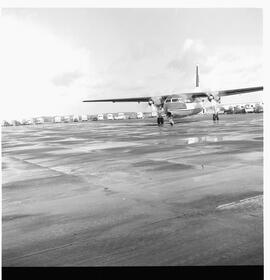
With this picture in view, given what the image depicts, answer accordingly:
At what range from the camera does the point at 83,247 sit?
11.6 ft

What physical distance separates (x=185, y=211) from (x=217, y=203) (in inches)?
24.4

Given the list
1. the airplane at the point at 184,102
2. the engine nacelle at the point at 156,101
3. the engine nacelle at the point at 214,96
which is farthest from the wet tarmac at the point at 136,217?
the engine nacelle at the point at 214,96

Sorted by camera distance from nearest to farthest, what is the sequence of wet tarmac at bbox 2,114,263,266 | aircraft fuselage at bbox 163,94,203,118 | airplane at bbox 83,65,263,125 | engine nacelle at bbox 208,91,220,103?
wet tarmac at bbox 2,114,263,266, aircraft fuselage at bbox 163,94,203,118, airplane at bbox 83,65,263,125, engine nacelle at bbox 208,91,220,103

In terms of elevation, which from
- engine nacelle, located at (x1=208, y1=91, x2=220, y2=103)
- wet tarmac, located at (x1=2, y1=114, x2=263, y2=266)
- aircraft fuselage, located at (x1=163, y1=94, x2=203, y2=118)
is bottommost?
wet tarmac, located at (x1=2, y1=114, x2=263, y2=266)

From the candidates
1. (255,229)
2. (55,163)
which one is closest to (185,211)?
(255,229)

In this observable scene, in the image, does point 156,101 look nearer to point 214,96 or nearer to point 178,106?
point 178,106

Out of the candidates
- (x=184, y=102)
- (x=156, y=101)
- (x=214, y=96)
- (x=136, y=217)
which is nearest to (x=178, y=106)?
(x=184, y=102)

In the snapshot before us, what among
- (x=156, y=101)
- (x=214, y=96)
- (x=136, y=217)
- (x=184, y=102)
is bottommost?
(x=136, y=217)

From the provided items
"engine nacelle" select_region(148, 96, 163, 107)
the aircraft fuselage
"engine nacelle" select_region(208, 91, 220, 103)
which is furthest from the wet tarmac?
"engine nacelle" select_region(208, 91, 220, 103)

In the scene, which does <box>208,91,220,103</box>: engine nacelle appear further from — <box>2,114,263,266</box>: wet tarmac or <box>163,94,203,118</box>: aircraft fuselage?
<box>2,114,263,266</box>: wet tarmac

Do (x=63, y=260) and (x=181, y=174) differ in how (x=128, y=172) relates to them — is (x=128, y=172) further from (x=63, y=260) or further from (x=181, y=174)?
(x=63, y=260)

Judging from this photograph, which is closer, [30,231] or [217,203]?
[30,231]

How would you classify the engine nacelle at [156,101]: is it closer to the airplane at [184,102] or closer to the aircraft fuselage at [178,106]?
the airplane at [184,102]
